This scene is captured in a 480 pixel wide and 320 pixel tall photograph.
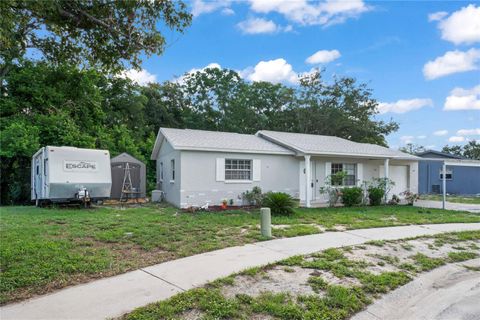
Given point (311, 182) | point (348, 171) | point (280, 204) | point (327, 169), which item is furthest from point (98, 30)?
point (348, 171)

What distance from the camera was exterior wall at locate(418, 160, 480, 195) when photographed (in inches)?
1020

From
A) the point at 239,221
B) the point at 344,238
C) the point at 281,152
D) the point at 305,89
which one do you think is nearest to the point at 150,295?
the point at 344,238

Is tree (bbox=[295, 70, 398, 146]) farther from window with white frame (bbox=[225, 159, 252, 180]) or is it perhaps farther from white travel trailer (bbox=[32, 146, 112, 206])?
white travel trailer (bbox=[32, 146, 112, 206])

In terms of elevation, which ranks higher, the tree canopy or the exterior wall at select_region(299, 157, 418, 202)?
the tree canopy

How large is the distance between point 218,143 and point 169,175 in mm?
2954

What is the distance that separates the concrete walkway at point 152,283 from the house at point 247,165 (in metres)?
6.79

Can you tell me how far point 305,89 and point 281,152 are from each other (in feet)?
62.3

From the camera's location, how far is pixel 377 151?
57.5ft

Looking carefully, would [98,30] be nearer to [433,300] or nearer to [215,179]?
[433,300]

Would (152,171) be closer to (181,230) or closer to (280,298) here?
(181,230)

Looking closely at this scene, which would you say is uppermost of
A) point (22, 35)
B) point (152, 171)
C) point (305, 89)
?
→ point (305, 89)

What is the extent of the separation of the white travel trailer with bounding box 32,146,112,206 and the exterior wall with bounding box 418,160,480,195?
2339 centimetres

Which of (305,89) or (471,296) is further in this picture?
(305,89)

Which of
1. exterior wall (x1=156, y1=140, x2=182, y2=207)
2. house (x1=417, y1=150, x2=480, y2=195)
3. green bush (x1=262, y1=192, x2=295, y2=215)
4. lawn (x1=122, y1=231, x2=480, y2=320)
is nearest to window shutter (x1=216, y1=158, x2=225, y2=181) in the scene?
exterior wall (x1=156, y1=140, x2=182, y2=207)
